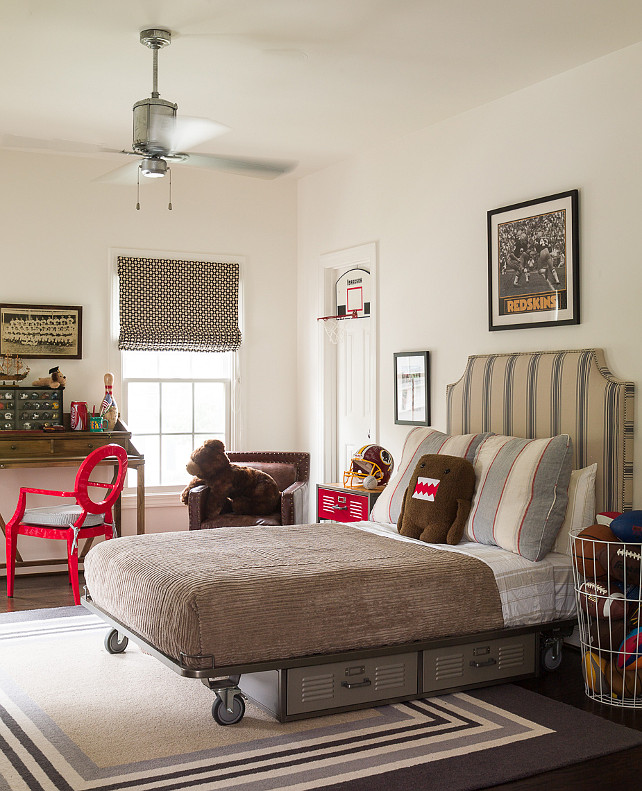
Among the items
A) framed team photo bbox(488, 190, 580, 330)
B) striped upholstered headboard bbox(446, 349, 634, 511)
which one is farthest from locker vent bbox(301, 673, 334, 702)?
framed team photo bbox(488, 190, 580, 330)

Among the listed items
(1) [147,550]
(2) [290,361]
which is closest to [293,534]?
(1) [147,550]

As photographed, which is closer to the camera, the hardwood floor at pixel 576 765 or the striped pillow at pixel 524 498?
the hardwood floor at pixel 576 765

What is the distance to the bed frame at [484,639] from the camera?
10.1 feet

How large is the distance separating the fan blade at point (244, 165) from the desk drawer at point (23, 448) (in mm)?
2404

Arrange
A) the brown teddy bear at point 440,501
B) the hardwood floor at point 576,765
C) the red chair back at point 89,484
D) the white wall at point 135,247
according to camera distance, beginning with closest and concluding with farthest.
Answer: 1. the hardwood floor at point 576,765
2. the brown teddy bear at point 440,501
3. the red chair back at point 89,484
4. the white wall at point 135,247

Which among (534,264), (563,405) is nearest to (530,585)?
(563,405)

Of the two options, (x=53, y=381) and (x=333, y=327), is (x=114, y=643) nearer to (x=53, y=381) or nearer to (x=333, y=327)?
(x=53, y=381)

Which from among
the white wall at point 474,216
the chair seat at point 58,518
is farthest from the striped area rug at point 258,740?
the chair seat at point 58,518

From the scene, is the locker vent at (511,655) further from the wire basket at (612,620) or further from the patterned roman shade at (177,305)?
the patterned roman shade at (177,305)

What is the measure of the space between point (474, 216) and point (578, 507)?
189 centimetres

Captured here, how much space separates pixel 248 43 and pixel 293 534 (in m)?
2.26

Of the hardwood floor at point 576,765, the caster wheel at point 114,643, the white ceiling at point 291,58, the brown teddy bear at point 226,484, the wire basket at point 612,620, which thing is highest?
the white ceiling at point 291,58

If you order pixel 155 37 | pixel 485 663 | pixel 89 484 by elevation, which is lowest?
pixel 485 663

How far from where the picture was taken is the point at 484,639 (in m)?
3.45
